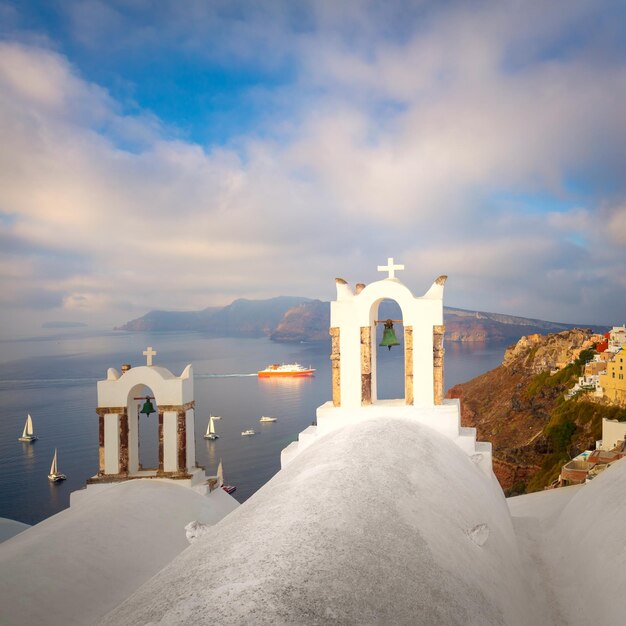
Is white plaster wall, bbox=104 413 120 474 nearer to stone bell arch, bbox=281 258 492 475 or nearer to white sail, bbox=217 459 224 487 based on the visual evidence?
white sail, bbox=217 459 224 487

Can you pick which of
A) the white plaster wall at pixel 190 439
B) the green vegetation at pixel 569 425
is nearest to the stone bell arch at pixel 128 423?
the white plaster wall at pixel 190 439

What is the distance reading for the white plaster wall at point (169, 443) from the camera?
10.2m

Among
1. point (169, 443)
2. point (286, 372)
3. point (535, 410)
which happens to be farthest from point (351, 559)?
point (286, 372)

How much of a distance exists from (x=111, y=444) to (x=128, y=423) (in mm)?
485

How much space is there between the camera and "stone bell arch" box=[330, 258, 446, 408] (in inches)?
349

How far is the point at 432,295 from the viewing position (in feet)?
29.7

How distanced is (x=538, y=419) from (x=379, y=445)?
65634 millimetres

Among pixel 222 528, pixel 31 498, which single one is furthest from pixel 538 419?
pixel 222 528

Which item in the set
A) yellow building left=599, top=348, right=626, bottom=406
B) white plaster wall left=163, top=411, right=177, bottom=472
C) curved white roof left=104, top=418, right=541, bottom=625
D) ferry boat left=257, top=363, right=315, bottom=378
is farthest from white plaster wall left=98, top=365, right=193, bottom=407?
ferry boat left=257, top=363, right=315, bottom=378

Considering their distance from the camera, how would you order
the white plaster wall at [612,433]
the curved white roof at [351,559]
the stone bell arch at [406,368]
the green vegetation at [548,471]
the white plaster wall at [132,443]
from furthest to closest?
the green vegetation at [548,471]
the white plaster wall at [612,433]
the white plaster wall at [132,443]
the stone bell arch at [406,368]
the curved white roof at [351,559]

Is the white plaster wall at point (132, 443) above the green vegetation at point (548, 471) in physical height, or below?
→ above

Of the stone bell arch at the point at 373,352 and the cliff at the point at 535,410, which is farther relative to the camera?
the cliff at the point at 535,410

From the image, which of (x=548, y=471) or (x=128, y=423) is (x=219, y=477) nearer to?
(x=128, y=423)

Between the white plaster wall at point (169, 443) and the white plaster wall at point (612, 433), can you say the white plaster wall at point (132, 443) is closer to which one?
the white plaster wall at point (169, 443)
